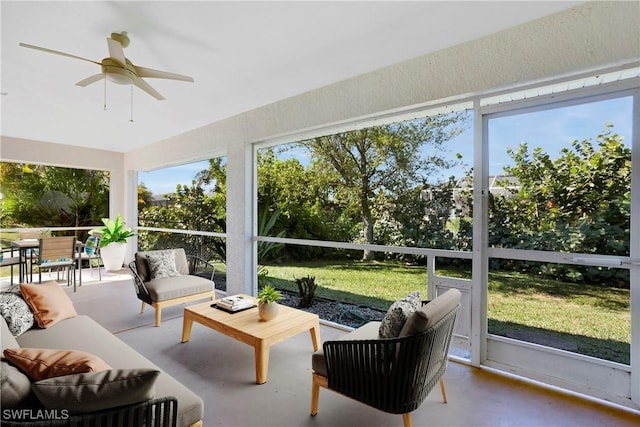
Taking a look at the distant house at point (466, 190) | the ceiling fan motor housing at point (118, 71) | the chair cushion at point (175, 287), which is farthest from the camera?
the chair cushion at point (175, 287)

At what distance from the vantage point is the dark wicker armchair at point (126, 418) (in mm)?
1170

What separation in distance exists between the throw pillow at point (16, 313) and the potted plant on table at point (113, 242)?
14.7 ft

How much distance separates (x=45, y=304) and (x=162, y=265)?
1.50 meters

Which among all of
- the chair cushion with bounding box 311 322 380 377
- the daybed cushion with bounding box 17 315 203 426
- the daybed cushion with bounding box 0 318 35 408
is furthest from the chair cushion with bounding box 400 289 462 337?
the daybed cushion with bounding box 0 318 35 408

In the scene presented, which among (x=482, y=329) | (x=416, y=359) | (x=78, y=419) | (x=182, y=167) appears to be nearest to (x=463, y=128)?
A: (x=482, y=329)

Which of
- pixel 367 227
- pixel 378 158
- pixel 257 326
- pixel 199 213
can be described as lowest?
pixel 257 326

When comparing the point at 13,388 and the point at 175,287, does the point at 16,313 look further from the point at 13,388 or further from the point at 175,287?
the point at 13,388

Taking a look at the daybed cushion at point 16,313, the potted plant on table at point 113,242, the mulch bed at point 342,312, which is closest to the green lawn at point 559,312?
the mulch bed at point 342,312

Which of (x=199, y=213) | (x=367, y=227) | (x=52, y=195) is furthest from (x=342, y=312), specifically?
(x=52, y=195)

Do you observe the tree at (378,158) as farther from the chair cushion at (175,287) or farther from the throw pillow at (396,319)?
the chair cushion at (175,287)

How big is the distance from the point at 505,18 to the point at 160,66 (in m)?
3.11

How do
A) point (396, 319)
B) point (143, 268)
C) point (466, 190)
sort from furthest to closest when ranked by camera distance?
point (143, 268), point (466, 190), point (396, 319)

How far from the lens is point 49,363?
53.4 inches

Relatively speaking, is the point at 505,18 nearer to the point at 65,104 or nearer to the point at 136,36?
the point at 136,36
